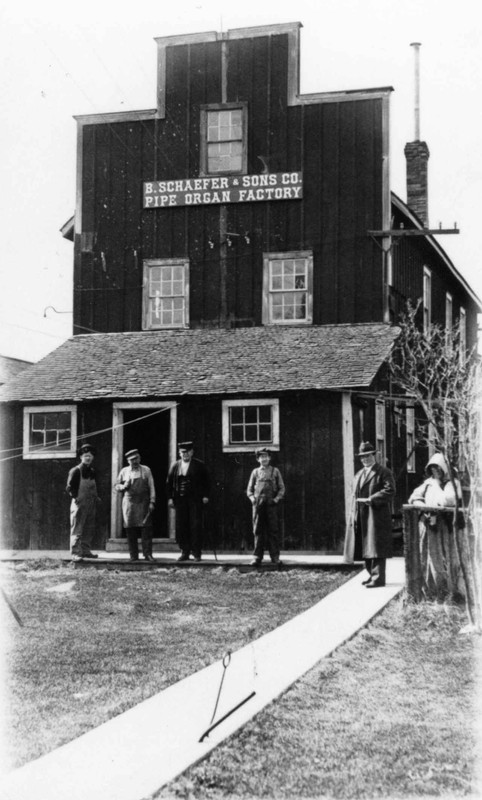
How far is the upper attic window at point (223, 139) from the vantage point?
71.2 ft

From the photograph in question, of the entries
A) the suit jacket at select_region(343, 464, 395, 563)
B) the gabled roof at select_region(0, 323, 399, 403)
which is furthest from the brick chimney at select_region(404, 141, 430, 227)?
the suit jacket at select_region(343, 464, 395, 563)

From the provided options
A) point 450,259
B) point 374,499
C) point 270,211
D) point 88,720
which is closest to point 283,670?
point 88,720

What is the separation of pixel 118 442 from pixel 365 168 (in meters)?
7.20

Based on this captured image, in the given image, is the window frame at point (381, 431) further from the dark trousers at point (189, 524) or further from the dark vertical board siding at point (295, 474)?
the dark trousers at point (189, 524)

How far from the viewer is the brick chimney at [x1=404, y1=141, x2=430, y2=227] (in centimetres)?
2655

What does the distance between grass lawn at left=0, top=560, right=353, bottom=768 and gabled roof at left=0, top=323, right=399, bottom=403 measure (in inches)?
136

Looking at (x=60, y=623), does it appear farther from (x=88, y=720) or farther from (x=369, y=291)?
(x=369, y=291)

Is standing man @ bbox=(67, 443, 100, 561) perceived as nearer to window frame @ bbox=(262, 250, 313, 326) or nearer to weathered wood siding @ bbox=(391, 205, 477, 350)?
window frame @ bbox=(262, 250, 313, 326)

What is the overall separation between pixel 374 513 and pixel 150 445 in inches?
300

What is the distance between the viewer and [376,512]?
14172mm

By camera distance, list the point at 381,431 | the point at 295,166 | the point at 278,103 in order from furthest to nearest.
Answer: the point at 278,103, the point at 295,166, the point at 381,431

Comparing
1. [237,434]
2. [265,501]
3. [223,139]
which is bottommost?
[265,501]

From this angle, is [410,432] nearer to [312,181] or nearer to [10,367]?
[312,181]

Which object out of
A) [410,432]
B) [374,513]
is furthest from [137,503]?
[410,432]
